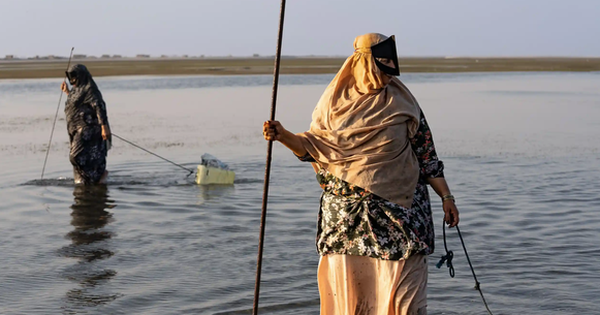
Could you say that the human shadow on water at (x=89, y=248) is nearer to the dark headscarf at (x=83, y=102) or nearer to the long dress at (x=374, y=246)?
the dark headscarf at (x=83, y=102)

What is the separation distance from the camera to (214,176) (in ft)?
34.7

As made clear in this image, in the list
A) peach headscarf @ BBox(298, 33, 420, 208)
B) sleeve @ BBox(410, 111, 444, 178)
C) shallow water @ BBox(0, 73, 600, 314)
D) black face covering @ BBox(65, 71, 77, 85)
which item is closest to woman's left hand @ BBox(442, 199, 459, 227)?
sleeve @ BBox(410, 111, 444, 178)

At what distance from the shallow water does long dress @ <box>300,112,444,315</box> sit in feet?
5.21

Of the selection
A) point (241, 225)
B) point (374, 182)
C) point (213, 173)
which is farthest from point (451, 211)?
point (213, 173)

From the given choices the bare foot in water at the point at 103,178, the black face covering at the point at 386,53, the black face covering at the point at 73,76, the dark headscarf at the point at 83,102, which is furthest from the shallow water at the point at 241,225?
the black face covering at the point at 386,53

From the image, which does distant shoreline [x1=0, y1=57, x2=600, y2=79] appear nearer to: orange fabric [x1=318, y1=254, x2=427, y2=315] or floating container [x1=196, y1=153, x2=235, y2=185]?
floating container [x1=196, y1=153, x2=235, y2=185]

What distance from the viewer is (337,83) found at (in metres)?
4.03

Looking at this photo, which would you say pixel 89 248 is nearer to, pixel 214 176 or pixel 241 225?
pixel 241 225

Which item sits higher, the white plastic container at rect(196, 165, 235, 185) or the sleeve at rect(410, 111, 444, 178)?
the sleeve at rect(410, 111, 444, 178)

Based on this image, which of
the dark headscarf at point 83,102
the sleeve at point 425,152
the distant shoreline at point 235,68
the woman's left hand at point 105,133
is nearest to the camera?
the sleeve at point 425,152

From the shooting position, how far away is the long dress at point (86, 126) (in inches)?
405

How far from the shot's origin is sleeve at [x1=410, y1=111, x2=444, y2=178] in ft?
13.1

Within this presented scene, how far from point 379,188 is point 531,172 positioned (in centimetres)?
772

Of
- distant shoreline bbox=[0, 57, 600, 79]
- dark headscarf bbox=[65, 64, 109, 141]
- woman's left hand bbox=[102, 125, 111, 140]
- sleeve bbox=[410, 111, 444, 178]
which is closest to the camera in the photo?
sleeve bbox=[410, 111, 444, 178]
